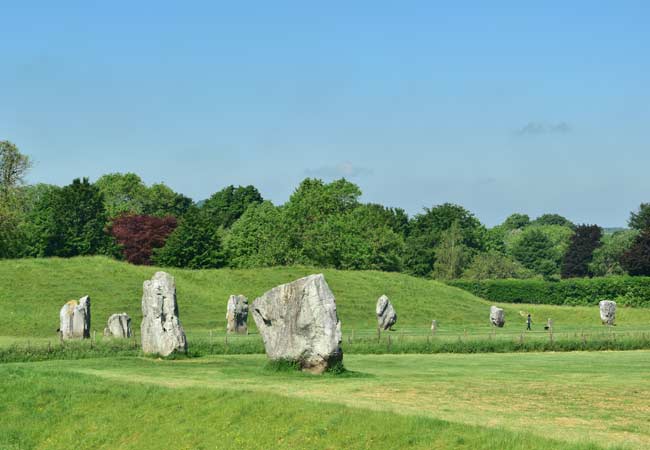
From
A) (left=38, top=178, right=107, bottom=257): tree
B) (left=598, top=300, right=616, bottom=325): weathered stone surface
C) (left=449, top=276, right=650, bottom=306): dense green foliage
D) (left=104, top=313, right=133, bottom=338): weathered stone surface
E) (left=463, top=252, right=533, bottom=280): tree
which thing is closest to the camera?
(left=104, top=313, right=133, bottom=338): weathered stone surface

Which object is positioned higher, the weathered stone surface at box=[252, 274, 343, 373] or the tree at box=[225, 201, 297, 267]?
the tree at box=[225, 201, 297, 267]

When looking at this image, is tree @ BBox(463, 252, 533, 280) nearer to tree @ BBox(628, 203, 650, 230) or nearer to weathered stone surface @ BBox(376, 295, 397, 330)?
tree @ BBox(628, 203, 650, 230)

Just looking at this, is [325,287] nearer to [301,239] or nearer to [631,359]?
[631,359]

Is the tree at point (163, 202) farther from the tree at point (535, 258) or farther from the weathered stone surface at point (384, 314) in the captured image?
the weathered stone surface at point (384, 314)

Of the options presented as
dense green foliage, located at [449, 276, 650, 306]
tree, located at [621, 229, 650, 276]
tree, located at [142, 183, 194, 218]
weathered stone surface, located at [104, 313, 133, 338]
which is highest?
tree, located at [142, 183, 194, 218]

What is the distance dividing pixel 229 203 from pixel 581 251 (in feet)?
201

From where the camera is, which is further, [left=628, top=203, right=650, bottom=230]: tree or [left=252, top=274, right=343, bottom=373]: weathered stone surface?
[left=628, top=203, right=650, bottom=230]: tree

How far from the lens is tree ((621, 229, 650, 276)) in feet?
411

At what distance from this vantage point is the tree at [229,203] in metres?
188

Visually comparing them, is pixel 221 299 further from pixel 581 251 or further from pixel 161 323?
pixel 581 251

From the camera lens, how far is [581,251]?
178m

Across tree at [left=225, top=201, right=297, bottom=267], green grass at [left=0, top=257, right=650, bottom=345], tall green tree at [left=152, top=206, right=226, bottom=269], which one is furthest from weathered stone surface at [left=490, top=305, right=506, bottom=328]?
tree at [left=225, top=201, right=297, bottom=267]

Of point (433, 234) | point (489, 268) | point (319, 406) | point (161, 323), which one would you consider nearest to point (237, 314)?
point (161, 323)

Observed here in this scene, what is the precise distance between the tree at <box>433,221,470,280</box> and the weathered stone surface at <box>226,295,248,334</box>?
7999 centimetres
